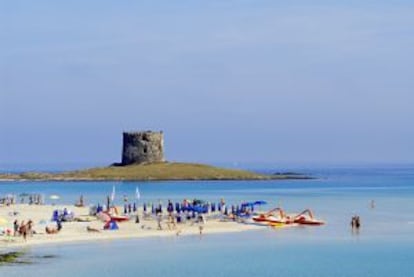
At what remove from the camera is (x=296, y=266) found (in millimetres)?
44250

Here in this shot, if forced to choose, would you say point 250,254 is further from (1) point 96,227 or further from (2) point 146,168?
(2) point 146,168

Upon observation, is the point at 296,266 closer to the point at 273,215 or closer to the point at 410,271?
the point at 410,271

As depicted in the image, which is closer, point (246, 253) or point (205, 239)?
point (246, 253)

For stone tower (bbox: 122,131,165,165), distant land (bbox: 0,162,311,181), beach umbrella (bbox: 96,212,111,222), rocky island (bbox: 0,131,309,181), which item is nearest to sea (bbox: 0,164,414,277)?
beach umbrella (bbox: 96,212,111,222)

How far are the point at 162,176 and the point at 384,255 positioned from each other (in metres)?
107

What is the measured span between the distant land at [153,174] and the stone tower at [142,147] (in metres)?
1.50

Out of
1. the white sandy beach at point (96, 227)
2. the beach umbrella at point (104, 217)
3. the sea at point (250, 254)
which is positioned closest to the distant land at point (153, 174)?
the white sandy beach at point (96, 227)

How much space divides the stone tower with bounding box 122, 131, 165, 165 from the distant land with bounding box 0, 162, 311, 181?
1497mm

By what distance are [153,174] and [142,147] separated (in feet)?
20.8

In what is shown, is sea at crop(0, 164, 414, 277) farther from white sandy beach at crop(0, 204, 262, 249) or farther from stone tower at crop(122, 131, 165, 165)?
stone tower at crop(122, 131, 165, 165)

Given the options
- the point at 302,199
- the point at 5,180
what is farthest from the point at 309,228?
the point at 5,180

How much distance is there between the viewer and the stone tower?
157000 mm

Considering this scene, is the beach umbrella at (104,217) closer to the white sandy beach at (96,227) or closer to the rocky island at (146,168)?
the white sandy beach at (96,227)

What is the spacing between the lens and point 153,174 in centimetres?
15312
